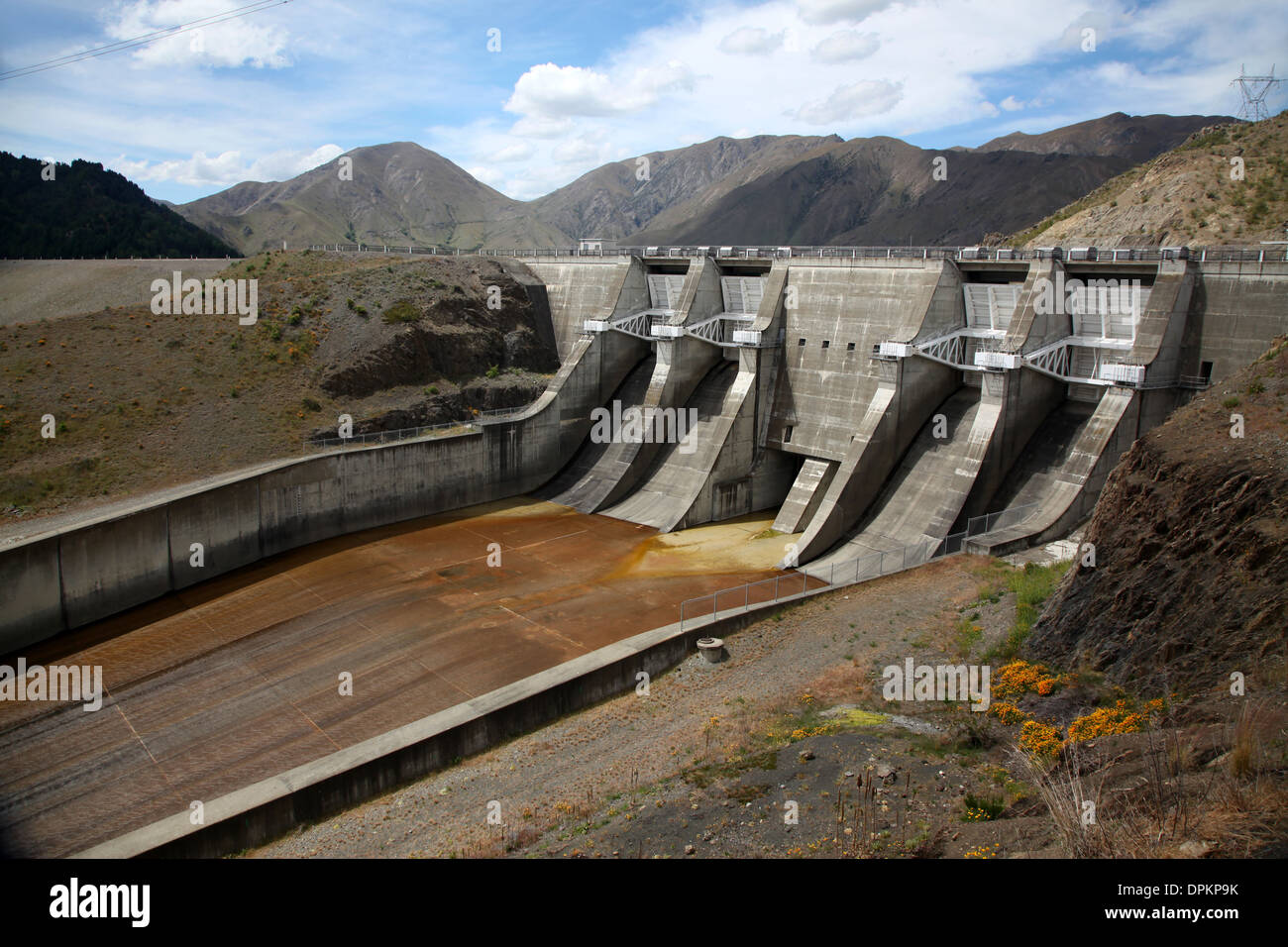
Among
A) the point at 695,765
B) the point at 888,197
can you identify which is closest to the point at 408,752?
the point at 695,765

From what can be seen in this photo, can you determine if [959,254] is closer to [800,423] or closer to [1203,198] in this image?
[800,423]

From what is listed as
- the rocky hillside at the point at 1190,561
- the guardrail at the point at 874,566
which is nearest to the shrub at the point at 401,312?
the guardrail at the point at 874,566

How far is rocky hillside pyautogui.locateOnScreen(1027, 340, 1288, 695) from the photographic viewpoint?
43.4 feet

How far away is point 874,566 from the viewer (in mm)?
28344

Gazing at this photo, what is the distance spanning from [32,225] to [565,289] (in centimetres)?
5551

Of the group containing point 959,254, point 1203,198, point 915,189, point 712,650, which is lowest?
point 712,650

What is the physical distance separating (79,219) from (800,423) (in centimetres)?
7185

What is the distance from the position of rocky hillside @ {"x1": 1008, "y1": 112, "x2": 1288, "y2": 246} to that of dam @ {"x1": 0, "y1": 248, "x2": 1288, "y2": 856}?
46.0 feet

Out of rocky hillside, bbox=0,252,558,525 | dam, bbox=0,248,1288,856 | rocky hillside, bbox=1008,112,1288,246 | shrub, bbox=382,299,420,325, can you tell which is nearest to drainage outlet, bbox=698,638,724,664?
dam, bbox=0,248,1288,856

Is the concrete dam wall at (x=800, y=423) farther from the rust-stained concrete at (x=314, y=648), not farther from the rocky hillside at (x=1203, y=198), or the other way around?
the rocky hillside at (x=1203, y=198)

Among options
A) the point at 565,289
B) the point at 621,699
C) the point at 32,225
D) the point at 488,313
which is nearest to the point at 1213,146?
the point at 565,289

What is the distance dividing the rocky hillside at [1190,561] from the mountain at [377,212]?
5635 inches

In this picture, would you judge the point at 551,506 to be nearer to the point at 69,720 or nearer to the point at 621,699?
the point at 621,699

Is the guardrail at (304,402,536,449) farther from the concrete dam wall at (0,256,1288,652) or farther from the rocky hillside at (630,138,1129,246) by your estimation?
the rocky hillside at (630,138,1129,246)
